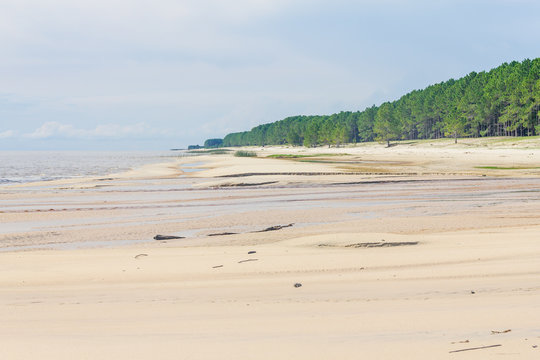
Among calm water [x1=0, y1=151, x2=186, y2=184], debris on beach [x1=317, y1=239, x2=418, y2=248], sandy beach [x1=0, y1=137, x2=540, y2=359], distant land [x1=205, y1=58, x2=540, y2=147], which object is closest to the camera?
sandy beach [x1=0, y1=137, x2=540, y2=359]

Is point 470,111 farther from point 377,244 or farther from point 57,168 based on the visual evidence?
point 377,244

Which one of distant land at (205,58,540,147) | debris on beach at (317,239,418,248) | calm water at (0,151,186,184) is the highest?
distant land at (205,58,540,147)

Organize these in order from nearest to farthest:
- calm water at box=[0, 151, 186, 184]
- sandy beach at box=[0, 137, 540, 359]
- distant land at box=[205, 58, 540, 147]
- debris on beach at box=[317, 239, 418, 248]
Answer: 1. sandy beach at box=[0, 137, 540, 359]
2. debris on beach at box=[317, 239, 418, 248]
3. calm water at box=[0, 151, 186, 184]
4. distant land at box=[205, 58, 540, 147]

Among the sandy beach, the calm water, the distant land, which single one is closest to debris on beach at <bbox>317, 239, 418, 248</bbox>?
the sandy beach

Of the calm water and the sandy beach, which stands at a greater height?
the calm water

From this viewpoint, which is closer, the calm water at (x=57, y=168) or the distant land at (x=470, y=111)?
the calm water at (x=57, y=168)

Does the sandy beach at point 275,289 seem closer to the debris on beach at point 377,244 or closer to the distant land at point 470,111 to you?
the debris on beach at point 377,244

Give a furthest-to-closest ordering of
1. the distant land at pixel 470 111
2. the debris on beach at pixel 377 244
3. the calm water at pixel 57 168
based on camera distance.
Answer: the distant land at pixel 470 111, the calm water at pixel 57 168, the debris on beach at pixel 377 244

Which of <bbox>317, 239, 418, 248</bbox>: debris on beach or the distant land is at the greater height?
the distant land

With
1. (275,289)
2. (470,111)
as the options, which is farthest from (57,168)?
(470,111)

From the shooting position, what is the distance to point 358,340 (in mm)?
4223

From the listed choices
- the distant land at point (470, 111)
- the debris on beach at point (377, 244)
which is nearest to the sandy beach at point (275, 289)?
the debris on beach at point (377, 244)

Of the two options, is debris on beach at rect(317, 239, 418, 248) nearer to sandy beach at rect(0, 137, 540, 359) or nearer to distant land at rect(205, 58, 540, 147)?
sandy beach at rect(0, 137, 540, 359)

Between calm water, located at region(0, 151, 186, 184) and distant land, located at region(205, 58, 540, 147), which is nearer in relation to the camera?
calm water, located at region(0, 151, 186, 184)
